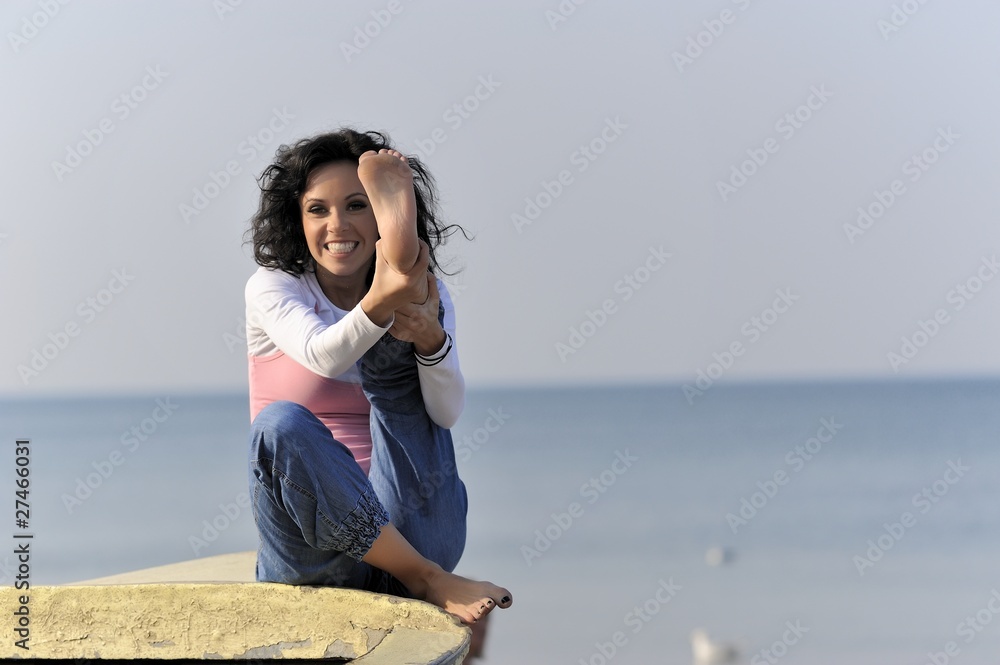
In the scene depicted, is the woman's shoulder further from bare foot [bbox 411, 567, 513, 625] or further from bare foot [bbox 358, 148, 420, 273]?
bare foot [bbox 411, 567, 513, 625]

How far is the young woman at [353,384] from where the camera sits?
1547 mm

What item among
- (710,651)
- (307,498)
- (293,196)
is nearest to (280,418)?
(307,498)

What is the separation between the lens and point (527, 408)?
23.1 metres

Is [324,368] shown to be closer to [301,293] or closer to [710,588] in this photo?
[301,293]

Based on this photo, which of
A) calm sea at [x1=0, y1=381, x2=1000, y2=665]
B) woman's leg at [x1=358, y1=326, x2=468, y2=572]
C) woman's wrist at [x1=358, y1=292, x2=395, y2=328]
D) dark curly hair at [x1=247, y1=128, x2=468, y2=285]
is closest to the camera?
woman's wrist at [x1=358, y1=292, x2=395, y2=328]

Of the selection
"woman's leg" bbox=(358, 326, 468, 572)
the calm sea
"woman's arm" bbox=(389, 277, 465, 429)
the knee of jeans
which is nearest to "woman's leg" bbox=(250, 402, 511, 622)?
the knee of jeans

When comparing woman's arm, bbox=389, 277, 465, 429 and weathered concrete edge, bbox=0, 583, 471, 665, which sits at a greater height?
woman's arm, bbox=389, 277, 465, 429

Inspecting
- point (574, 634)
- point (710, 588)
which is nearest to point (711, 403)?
point (710, 588)

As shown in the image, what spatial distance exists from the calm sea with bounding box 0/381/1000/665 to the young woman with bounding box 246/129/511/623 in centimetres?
36

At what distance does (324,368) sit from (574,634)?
3.42 m

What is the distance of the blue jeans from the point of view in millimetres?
1523

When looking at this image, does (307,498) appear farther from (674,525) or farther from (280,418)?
(674,525)

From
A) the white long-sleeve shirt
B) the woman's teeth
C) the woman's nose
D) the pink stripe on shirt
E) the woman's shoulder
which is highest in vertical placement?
the woman's nose

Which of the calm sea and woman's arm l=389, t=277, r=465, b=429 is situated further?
the calm sea
